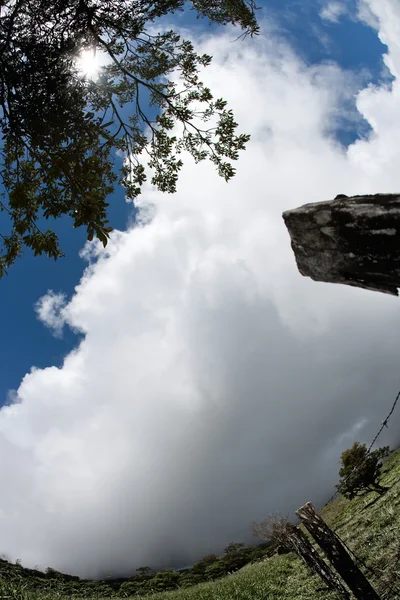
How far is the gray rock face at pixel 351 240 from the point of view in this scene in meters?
1.80

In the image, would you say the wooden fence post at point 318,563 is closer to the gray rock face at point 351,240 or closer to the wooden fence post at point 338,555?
the wooden fence post at point 338,555

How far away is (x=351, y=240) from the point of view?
6.36 ft

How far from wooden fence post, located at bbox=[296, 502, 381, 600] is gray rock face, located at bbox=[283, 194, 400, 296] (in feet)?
29.2

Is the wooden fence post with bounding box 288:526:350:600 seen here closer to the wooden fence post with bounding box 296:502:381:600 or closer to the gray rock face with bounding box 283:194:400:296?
the wooden fence post with bounding box 296:502:381:600

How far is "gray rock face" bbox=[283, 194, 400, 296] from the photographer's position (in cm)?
180

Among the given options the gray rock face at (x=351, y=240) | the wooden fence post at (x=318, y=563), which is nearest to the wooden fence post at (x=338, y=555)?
the wooden fence post at (x=318, y=563)

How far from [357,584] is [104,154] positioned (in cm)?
1083

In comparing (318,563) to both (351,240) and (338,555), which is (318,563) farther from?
(351,240)

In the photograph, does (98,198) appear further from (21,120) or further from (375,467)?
(375,467)

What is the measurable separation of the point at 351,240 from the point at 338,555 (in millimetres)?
9737

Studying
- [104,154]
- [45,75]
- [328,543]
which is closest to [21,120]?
[45,75]

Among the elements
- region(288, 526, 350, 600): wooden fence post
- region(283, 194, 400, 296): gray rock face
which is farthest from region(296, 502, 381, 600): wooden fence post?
region(283, 194, 400, 296): gray rock face

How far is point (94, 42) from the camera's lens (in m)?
6.94

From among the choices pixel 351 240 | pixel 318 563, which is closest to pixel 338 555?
pixel 318 563
